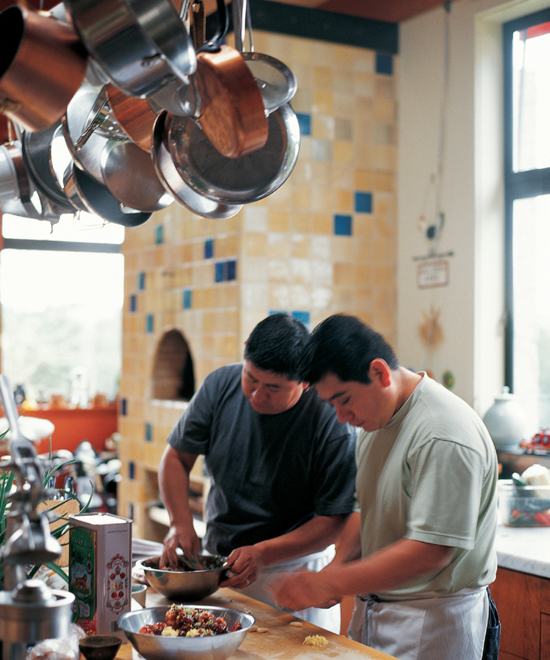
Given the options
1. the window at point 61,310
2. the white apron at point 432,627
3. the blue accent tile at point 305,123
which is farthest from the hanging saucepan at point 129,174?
the window at point 61,310

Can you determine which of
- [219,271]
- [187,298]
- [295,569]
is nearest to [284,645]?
[295,569]

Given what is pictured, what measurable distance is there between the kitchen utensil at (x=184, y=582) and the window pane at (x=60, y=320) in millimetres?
4713

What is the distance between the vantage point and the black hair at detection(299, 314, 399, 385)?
1.74m

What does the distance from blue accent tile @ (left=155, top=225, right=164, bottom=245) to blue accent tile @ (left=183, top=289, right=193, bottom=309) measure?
0.42m

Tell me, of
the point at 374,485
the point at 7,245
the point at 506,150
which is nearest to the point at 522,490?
the point at 374,485

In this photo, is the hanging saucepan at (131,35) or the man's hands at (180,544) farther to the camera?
the man's hands at (180,544)

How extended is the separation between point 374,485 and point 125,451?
2.94 meters

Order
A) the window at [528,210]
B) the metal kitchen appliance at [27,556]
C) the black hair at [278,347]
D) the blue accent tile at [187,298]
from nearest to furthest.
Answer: the metal kitchen appliance at [27,556], the black hair at [278,347], the window at [528,210], the blue accent tile at [187,298]

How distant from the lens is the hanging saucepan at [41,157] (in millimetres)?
1879

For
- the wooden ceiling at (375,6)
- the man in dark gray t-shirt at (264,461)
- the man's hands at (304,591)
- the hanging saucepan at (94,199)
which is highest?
the wooden ceiling at (375,6)

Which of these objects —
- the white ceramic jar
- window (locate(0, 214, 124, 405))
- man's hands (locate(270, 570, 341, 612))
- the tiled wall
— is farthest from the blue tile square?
window (locate(0, 214, 124, 405))

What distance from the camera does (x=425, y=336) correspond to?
12.3 feet

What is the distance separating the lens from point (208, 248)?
3842 millimetres

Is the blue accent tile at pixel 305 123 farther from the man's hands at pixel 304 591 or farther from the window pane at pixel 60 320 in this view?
the window pane at pixel 60 320
